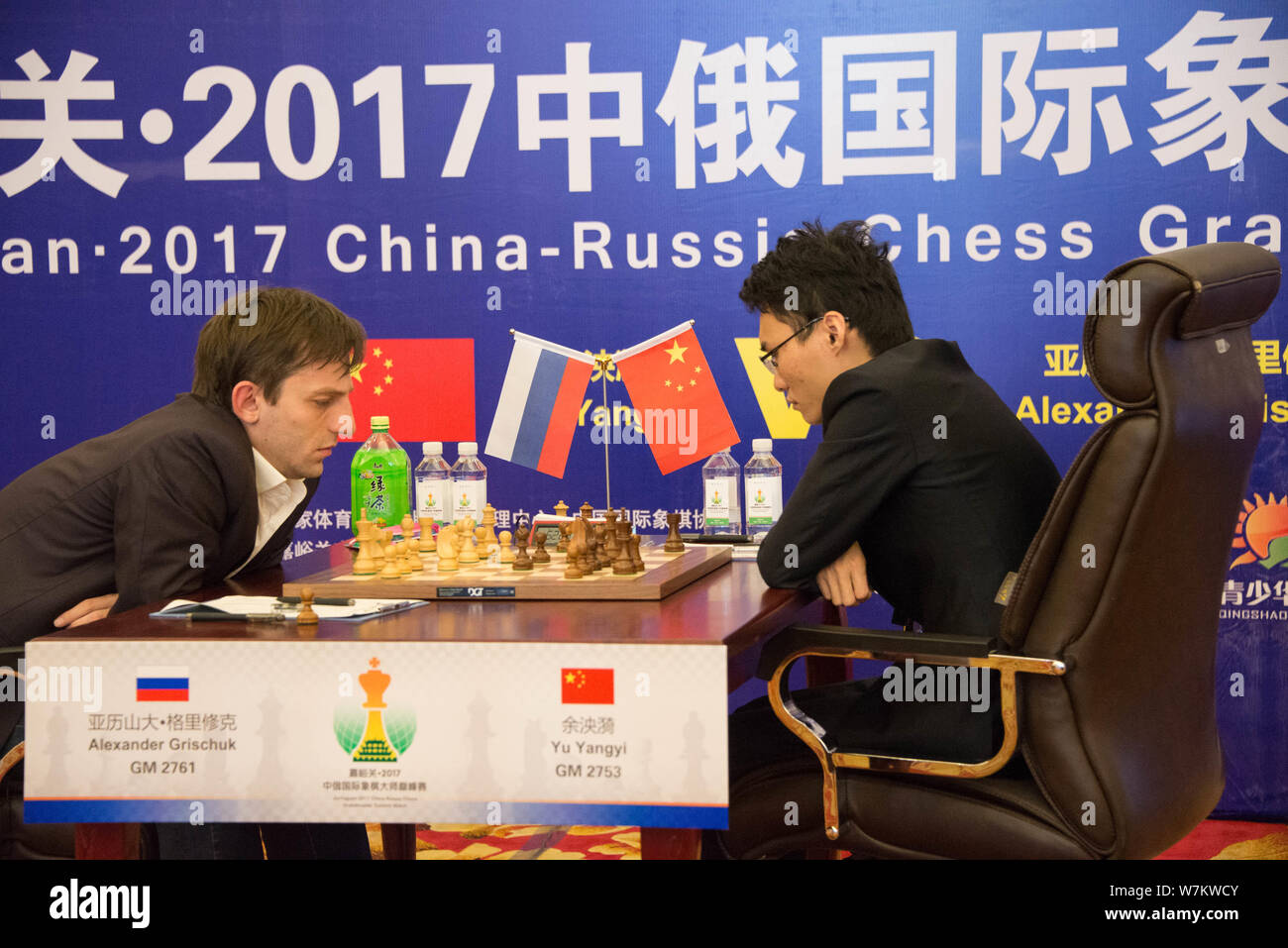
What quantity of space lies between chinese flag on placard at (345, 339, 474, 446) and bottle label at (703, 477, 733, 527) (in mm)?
766

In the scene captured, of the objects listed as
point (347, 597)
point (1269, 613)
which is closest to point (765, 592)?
point (347, 597)

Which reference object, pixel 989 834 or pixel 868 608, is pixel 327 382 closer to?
pixel 989 834

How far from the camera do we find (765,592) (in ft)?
6.48

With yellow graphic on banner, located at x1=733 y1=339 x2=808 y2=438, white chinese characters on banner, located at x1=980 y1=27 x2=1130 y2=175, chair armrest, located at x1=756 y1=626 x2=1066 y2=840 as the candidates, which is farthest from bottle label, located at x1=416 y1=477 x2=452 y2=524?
white chinese characters on banner, located at x1=980 y1=27 x2=1130 y2=175

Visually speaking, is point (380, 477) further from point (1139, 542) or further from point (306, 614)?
point (1139, 542)

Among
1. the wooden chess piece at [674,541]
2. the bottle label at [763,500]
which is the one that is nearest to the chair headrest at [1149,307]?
the wooden chess piece at [674,541]

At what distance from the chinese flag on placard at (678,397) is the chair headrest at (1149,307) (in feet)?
6.43

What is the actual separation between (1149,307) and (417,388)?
251 centimetres

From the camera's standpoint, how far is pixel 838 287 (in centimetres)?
224

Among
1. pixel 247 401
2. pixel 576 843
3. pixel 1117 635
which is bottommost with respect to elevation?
pixel 576 843

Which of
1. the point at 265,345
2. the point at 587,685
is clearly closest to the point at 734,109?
the point at 265,345

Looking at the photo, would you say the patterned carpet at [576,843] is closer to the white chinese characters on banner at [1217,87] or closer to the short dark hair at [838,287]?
the short dark hair at [838,287]

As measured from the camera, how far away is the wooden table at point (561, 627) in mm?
1509
